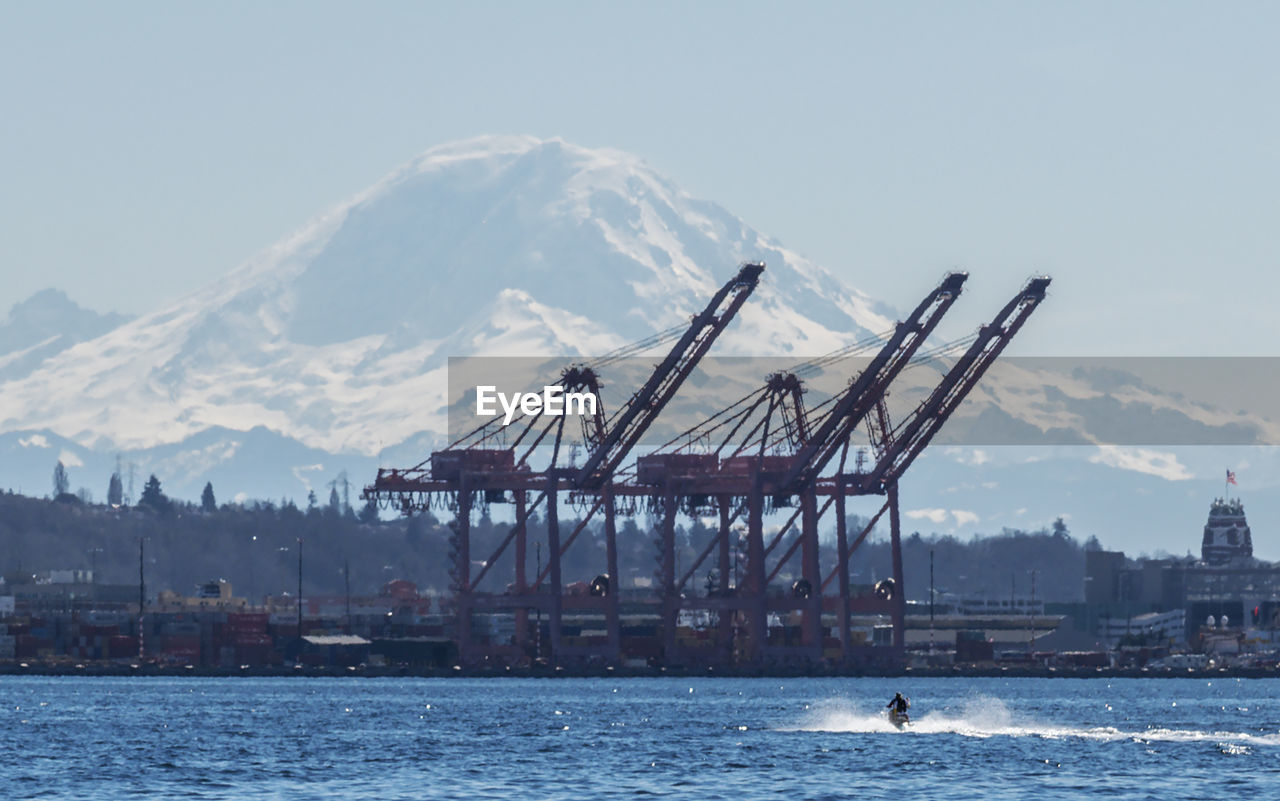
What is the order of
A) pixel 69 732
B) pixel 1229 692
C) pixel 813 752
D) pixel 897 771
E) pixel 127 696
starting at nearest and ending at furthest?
pixel 897 771 → pixel 813 752 → pixel 69 732 → pixel 127 696 → pixel 1229 692

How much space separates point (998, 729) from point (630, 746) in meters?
19.4

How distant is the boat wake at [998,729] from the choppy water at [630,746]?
20 cm

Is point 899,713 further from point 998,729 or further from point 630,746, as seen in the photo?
point 630,746

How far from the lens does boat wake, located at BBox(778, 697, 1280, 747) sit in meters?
119

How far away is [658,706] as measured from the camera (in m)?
155

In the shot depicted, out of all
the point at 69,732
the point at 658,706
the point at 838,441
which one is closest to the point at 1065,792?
the point at 69,732

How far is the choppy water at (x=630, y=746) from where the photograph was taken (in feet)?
307

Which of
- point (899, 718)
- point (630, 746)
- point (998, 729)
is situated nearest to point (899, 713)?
point (899, 718)

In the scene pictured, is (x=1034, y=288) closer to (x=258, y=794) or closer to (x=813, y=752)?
(x=813, y=752)

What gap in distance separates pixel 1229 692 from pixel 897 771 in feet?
314

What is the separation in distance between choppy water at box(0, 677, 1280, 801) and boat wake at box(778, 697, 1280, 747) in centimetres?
20

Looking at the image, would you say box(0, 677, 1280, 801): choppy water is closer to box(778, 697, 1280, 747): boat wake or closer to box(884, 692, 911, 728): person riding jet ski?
box(778, 697, 1280, 747): boat wake

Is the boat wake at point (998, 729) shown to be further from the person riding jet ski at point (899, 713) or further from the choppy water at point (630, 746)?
the person riding jet ski at point (899, 713)

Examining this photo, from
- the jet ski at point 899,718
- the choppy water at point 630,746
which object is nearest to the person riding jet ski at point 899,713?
the jet ski at point 899,718
